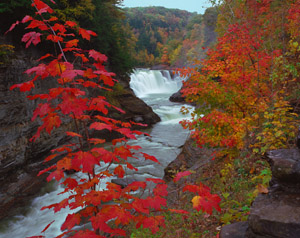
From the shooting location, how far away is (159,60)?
58219 millimetres

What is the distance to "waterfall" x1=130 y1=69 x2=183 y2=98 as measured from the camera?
92.3 ft

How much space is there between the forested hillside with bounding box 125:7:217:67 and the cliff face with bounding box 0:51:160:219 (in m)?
17.5

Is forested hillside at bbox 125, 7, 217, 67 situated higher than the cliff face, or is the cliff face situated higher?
forested hillside at bbox 125, 7, 217, 67

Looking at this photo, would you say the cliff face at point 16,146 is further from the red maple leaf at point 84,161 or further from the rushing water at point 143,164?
the red maple leaf at point 84,161

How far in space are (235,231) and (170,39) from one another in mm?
66287

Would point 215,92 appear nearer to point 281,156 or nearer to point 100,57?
point 281,156

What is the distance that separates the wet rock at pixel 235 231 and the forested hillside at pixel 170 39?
22.6 metres

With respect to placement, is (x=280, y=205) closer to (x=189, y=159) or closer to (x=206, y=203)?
(x=206, y=203)

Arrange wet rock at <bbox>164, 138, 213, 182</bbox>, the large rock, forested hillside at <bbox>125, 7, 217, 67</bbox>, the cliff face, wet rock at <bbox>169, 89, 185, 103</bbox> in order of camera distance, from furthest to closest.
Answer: forested hillside at <bbox>125, 7, 217, 67</bbox> < wet rock at <bbox>169, 89, 185, 103</bbox> < wet rock at <bbox>164, 138, 213, 182</bbox> < the cliff face < the large rock

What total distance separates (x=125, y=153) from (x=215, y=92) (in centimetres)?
381

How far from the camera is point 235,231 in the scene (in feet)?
7.61

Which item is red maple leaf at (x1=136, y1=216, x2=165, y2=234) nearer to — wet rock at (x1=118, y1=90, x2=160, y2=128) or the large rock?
the large rock

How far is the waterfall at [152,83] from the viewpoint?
28130 mm

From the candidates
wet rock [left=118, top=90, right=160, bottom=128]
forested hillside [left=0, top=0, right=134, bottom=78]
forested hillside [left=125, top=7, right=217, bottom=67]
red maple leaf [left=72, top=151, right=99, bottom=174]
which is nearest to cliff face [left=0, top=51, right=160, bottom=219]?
forested hillside [left=0, top=0, right=134, bottom=78]
